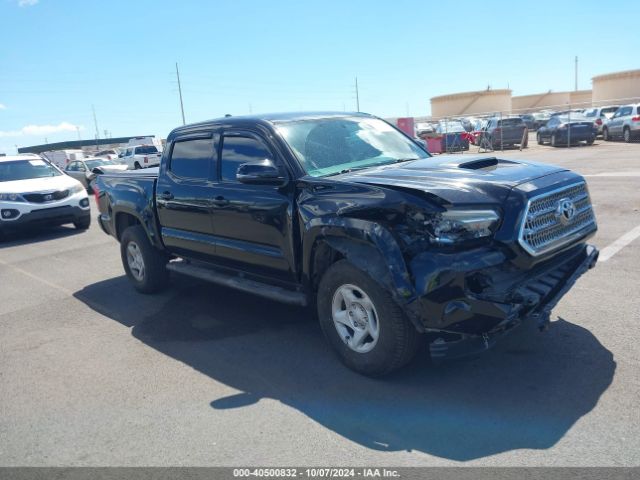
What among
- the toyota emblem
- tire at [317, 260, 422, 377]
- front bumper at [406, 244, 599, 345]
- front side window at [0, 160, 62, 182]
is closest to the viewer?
front bumper at [406, 244, 599, 345]

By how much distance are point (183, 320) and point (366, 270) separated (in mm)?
2730

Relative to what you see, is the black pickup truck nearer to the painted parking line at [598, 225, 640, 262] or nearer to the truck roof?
the truck roof

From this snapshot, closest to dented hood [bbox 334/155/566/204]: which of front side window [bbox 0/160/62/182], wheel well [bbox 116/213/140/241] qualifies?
wheel well [bbox 116/213/140/241]

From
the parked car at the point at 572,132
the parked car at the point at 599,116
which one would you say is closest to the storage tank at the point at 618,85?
the parked car at the point at 599,116

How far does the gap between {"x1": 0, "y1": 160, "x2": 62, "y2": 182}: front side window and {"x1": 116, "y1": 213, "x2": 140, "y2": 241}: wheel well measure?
6259mm

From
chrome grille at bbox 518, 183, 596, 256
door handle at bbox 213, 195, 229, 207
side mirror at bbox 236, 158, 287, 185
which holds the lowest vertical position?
chrome grille at bbox 518, 183, 596, 256

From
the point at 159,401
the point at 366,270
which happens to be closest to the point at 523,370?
the point at 366,270

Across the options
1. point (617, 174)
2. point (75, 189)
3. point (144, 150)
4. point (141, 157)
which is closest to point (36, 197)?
point (75, 189)

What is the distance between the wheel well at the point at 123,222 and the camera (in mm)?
7354

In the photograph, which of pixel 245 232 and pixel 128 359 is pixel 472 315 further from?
pixel 128 359

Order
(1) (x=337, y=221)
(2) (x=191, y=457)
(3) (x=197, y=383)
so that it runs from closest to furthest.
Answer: (2) (x=191, y=457)
(1) (x=337, y=221)
(3) (x=197, y=383)

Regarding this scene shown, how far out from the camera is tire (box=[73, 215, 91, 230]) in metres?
12.5

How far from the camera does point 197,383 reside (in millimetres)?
4445

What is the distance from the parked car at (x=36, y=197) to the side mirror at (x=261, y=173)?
876 centimetres
